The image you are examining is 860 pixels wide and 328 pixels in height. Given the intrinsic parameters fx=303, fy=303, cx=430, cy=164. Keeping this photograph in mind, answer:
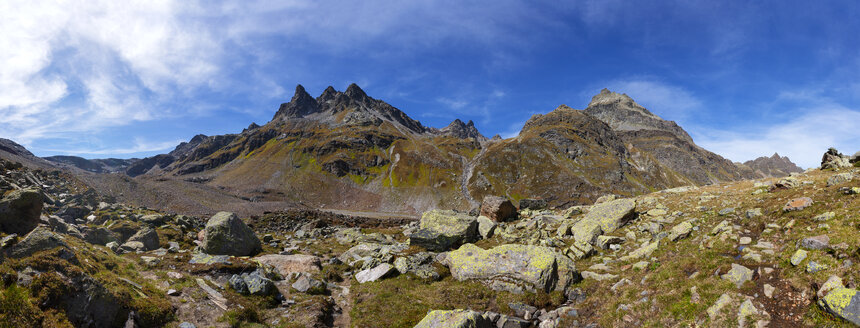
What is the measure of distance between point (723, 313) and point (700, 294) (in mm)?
1391

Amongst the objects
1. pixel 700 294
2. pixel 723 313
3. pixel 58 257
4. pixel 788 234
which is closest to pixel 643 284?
pixel 700 294

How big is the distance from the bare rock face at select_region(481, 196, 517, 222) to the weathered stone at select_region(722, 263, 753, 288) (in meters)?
33.1

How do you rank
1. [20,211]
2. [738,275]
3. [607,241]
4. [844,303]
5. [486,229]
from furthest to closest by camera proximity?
1. [486,229]
2. [607,241]
3. [20,211]
4. [738,275]
5. [844,303]

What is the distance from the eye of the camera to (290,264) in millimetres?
25547

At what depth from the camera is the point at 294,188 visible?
585 ft

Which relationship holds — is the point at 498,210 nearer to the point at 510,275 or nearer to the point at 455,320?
the point at 510,275

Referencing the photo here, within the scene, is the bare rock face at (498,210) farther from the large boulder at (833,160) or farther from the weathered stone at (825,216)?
the large boulder at (833,160)

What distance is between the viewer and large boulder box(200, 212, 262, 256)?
2942 centimetres

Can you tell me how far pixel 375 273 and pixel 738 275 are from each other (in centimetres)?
2098

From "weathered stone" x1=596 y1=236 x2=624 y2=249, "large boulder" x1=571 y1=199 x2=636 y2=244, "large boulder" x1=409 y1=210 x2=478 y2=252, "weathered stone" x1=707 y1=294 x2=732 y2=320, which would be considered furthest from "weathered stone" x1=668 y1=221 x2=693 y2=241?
"large boulder" x1=409 y1=210 x2=478 y2=252

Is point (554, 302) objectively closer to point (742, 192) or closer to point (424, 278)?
point (424, 278)

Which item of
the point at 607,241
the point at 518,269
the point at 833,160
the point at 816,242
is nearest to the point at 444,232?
the point at 518,269

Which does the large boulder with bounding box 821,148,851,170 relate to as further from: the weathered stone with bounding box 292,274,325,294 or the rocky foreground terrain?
the weathered stone with bounding box 292,274,325,294

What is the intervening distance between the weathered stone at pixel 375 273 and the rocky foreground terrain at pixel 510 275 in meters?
0.14
